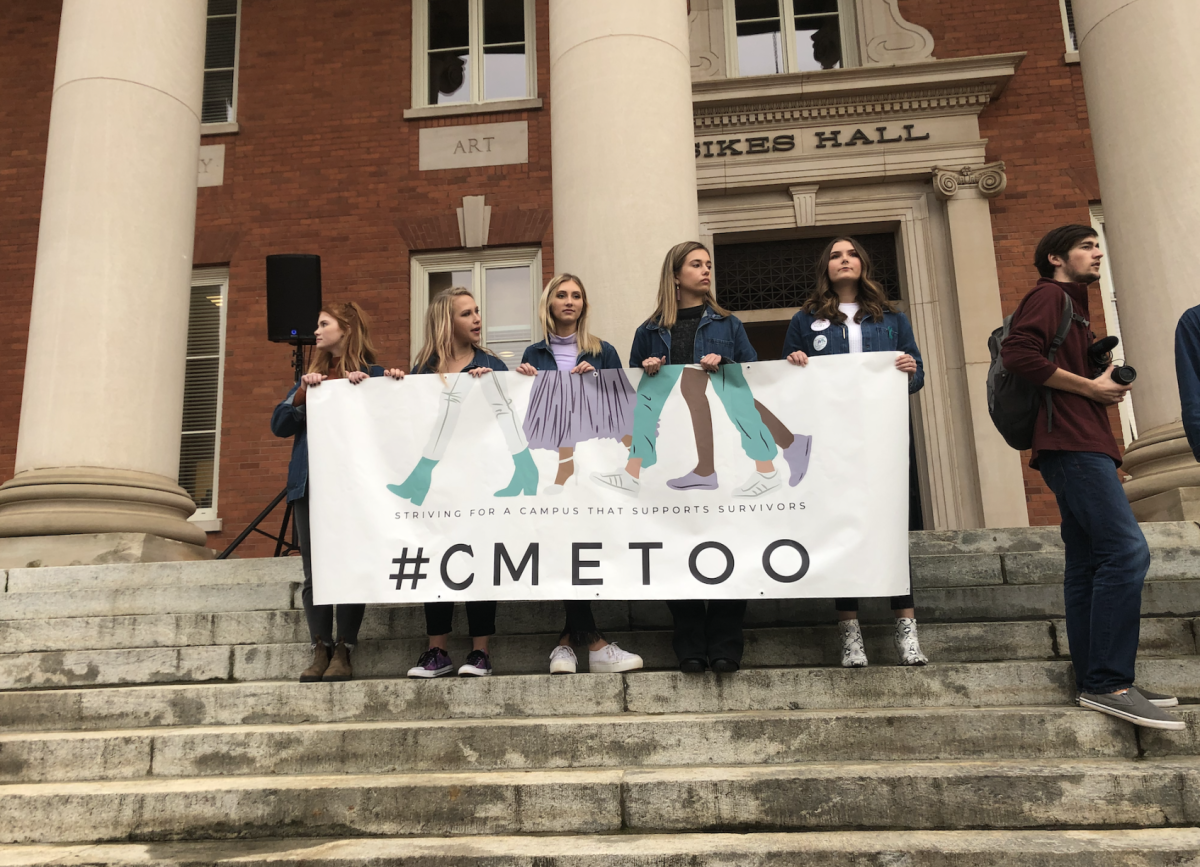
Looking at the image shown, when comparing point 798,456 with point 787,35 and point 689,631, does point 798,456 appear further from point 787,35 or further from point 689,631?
point 787,35

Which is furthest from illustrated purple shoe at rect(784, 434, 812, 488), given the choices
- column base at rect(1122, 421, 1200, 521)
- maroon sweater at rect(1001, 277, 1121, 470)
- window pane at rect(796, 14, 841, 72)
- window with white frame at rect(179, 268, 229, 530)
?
window with white frame at rect(179, 268, 229, 530)

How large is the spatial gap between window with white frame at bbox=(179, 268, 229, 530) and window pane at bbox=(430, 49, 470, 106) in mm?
3422

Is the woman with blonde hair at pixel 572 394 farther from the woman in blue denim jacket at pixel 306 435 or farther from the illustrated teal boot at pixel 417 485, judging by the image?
the woman in blue denim jacket at pixel 306 435

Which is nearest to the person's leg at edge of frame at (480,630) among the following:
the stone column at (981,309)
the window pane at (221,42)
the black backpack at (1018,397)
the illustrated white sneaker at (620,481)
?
the illustrated white sneaker at (620,481)

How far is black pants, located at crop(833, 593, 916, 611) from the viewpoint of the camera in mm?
Result: 4270

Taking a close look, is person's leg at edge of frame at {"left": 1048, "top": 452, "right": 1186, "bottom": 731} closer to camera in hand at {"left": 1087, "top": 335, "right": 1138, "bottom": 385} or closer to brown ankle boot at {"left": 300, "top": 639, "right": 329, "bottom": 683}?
camera in hand at {"left": 1087, "top": 335, "right": 1138, "bottom": 385}

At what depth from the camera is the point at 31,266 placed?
39.3 feet

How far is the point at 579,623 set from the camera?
445 cm

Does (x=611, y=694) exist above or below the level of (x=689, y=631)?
below

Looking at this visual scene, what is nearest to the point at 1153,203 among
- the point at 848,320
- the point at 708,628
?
the point at 848,320

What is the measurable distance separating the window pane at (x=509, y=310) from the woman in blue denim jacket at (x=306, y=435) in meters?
6.43

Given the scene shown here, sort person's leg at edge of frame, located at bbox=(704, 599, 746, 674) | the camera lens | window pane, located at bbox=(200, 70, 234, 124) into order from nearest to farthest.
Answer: the camera lens
person's leg at edge of frame, located at bbox=(704, 599, 746, 674)
window pane, located at bbox=(200, 70, 234, 124)

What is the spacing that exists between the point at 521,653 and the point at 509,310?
25.3 feet

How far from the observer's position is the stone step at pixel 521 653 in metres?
4.32
